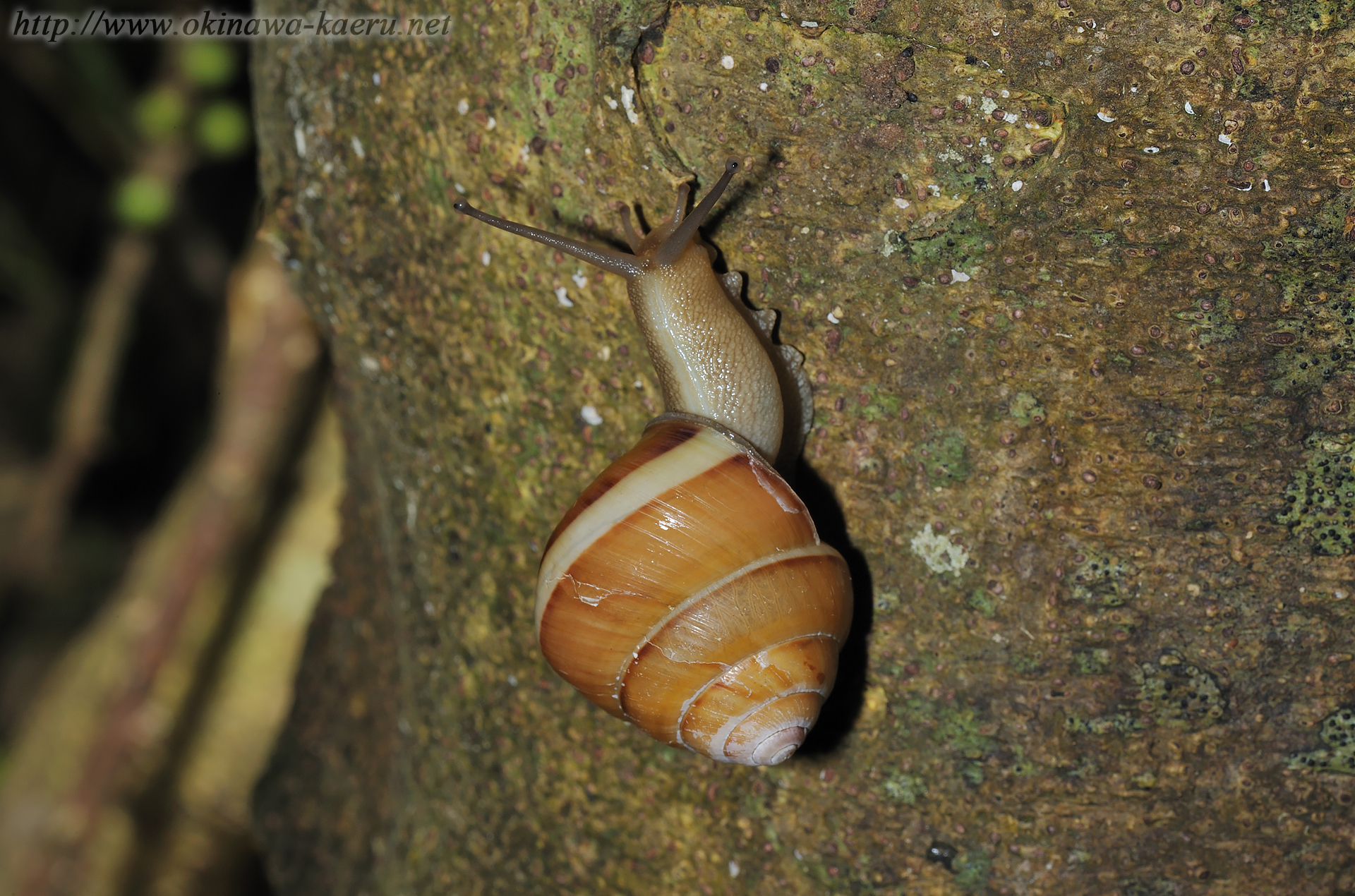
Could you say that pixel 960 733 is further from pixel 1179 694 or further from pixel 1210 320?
pixel 1210 320

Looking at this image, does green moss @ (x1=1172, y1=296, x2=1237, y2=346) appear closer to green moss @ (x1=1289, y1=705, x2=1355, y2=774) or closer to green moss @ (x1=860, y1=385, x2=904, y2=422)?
green moss @ (x1=860, y1=385, x2=904, y2=422)

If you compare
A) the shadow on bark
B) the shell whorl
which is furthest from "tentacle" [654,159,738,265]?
the shadow on bark

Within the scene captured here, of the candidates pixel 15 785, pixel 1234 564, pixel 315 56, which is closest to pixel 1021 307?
pixel 1234 564

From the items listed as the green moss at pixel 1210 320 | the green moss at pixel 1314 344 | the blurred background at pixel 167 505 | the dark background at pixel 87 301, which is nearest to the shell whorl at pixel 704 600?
the green moss at pixel 1210 320

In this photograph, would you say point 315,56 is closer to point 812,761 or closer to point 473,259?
point 473,259

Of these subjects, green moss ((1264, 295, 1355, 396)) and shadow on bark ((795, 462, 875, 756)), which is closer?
green moss ((1264, 295, 1355, 396))

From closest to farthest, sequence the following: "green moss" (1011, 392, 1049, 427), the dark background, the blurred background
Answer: "green moss" (1011, 392, 1049, 427) → the blurred background → the dark background

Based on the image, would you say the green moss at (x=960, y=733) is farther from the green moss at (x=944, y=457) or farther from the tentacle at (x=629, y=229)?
the tentacle at (x=629, y=229)
